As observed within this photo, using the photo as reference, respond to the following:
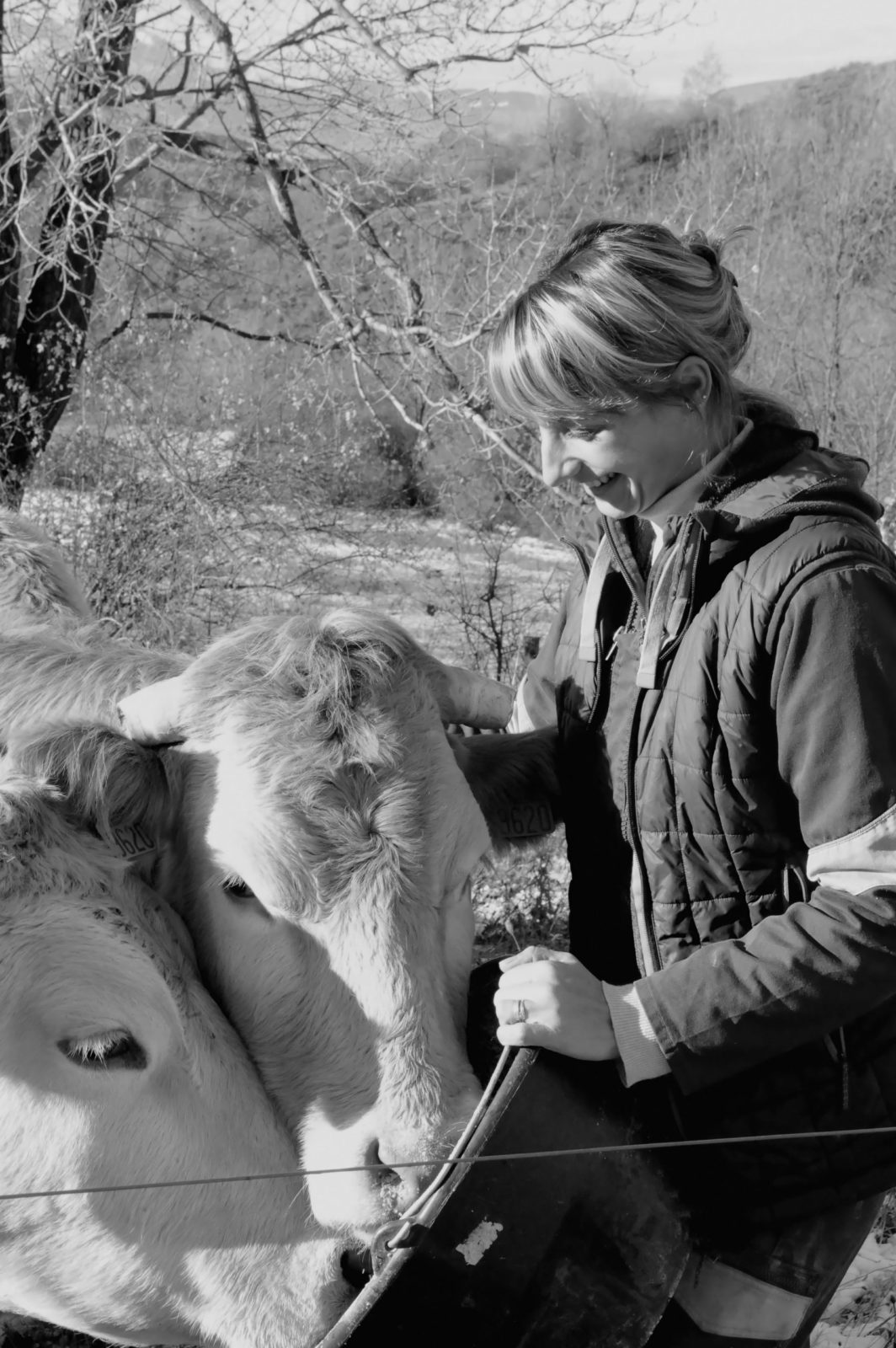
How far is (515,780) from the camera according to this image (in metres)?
2.94

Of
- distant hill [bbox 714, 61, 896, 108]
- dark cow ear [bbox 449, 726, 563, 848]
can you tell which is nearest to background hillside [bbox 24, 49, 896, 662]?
dark cow ear [bbox 449, 726, 563, 848]

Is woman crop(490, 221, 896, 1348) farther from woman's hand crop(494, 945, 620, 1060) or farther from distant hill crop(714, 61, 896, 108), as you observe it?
distant hill crop(714, 61, 896, 108)

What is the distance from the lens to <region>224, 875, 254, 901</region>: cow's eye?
2.64 meters

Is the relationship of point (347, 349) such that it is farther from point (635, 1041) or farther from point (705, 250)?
point (635, 1041)

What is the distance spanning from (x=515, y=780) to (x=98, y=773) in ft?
3.17

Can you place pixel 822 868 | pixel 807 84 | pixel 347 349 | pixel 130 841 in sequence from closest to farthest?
pixel 822 868 → pixel 130 841 → pixel 347 349 → pixel 807 84

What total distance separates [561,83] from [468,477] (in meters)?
5.90

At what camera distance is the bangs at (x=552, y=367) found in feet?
7.46

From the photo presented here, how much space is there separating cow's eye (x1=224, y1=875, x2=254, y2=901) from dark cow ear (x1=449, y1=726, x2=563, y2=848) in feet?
1.93

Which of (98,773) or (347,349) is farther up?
(347,349)

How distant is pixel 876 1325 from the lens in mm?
3453

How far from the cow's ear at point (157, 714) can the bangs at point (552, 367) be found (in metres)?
1.02

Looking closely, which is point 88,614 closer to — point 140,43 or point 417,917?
point 417,917

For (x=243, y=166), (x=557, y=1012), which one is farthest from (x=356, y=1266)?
(x=243, y=166)
